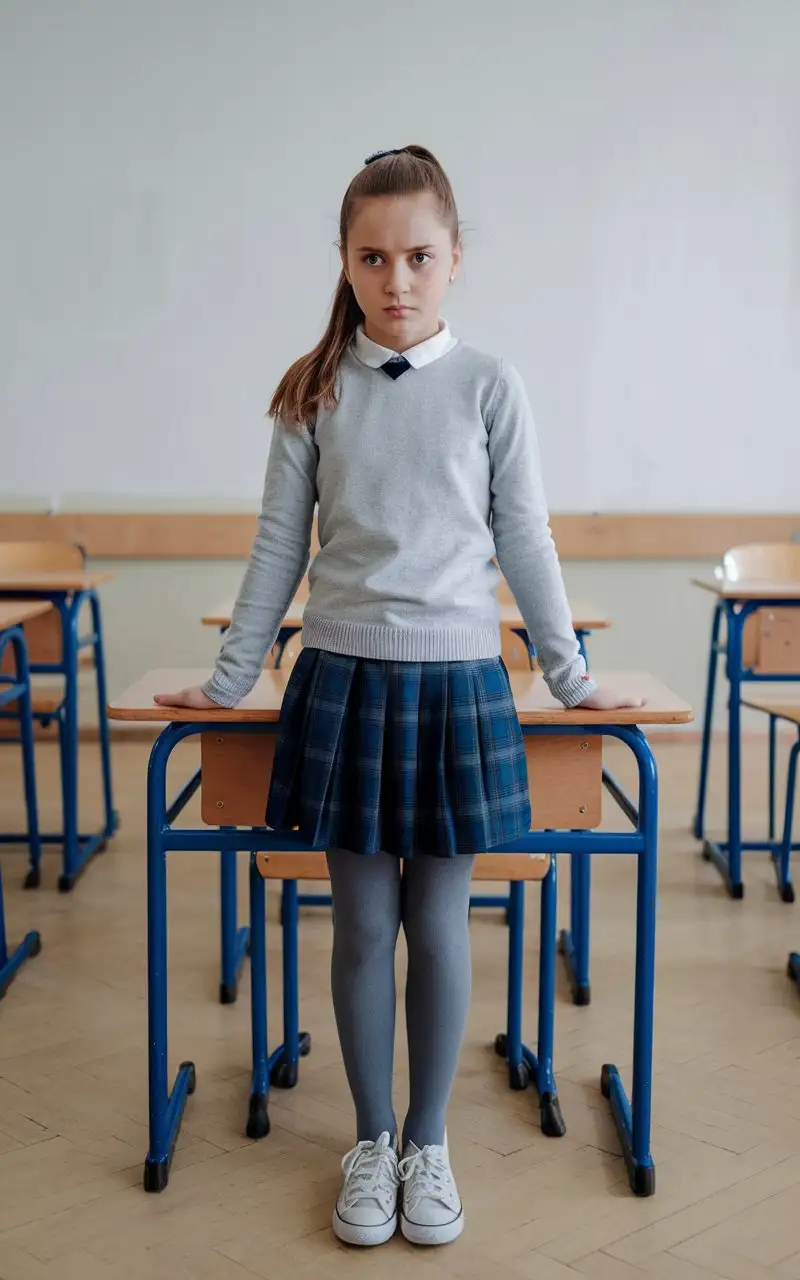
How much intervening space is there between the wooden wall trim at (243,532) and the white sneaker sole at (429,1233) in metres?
3.38

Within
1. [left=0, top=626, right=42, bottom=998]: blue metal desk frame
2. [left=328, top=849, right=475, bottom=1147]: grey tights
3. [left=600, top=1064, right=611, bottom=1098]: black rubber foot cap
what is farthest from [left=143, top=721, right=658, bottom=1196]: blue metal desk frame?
[left=0, top=626, right=42, bottom=998]: blue metal desk frame

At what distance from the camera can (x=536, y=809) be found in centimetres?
190

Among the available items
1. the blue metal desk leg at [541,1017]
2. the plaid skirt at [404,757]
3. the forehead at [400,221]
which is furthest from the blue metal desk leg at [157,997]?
the forehead at [400,221]

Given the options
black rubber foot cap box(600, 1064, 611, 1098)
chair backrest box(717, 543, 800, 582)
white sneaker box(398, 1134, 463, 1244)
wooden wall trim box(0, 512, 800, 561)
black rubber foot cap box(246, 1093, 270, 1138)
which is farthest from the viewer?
wooden wall trim box(0, 512, 800, 561)

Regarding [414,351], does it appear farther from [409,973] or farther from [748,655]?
[748,655]

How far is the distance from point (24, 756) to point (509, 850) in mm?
1741

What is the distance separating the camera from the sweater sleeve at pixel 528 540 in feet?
5.53

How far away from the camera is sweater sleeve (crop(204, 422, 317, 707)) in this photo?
5.74 ft

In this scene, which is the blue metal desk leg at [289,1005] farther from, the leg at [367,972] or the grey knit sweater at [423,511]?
the grey knit sweater at [423,511]

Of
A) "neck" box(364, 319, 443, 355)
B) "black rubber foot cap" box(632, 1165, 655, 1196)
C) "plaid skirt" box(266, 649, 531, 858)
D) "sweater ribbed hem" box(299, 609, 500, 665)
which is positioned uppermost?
"neck" box(364, 319, 443, 355)

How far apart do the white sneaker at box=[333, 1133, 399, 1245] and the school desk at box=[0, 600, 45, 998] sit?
3.53ft

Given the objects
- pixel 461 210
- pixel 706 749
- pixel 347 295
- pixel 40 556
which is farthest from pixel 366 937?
pixel 461 210

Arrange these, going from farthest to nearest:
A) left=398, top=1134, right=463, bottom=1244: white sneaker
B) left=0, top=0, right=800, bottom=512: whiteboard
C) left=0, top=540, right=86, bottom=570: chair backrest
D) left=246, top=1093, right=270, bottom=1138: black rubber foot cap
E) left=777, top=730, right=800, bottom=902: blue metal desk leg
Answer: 1. left=0, top=0, right=800, bottom=512: whiteboard
2. left=0, top=540, right=86, bottom=570: chair backrest
3. left=777, top=730, right=800, bottom=902: blue metal desk leg
4. left=246, top=1093, right=270, bottom=1138: black rubber foot cap
5. left=398, top=1134, right=463, bottom=1244: white sneaker

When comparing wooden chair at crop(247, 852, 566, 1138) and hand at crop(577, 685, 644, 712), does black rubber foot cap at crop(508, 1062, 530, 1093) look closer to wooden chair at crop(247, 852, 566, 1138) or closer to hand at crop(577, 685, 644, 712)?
wooden chair at crop(247, 852, 566, 1138)
